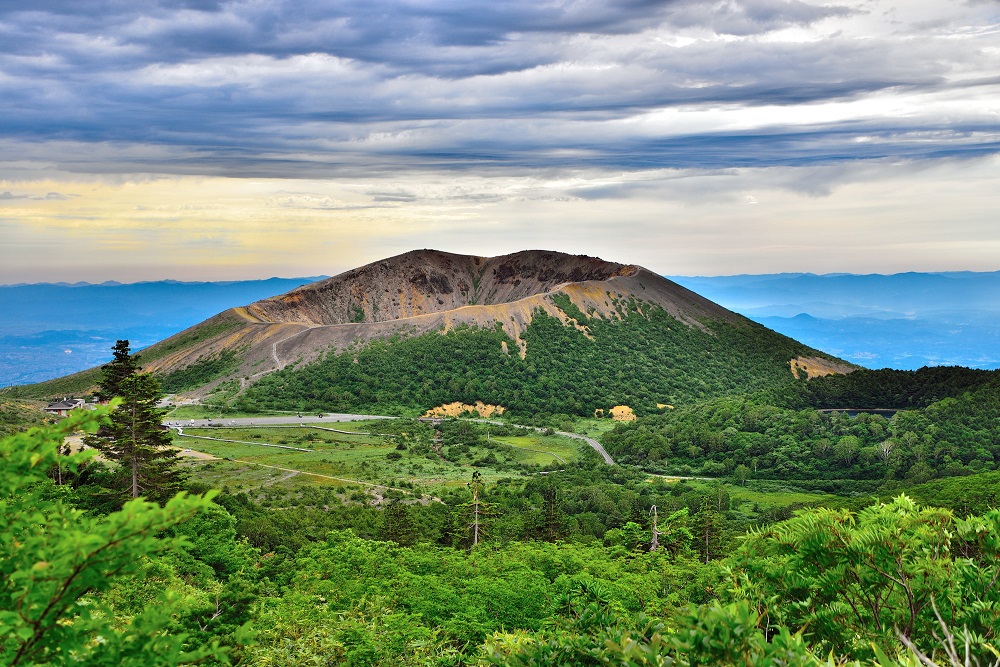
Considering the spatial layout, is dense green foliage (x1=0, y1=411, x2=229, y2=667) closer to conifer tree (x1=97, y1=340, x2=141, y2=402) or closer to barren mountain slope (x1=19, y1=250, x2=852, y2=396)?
conifer tree (x1=97, y1=340, x2=141, y2=402)

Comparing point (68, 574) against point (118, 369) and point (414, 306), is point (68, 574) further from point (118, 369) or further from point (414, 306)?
point (414, 306)

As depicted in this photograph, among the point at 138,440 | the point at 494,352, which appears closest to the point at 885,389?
the point at 494,352

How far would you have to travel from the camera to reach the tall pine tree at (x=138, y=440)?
3272 cm

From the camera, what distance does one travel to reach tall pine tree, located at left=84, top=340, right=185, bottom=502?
32.7m

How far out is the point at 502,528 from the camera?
47281 mm

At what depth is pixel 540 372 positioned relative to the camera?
117938mm

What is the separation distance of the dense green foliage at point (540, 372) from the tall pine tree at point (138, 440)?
7174cm

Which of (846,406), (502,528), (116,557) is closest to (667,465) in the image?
(846,406)

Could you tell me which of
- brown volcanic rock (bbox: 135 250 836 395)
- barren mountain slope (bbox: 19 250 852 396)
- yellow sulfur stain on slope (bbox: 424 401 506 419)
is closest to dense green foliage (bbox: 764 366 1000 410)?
barren mountain slope (bbox: 19 250 852 396)

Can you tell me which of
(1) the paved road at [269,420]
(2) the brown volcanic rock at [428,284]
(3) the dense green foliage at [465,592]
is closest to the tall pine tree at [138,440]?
(3) the dense green foliage at [465,592]

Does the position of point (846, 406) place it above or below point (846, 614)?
below

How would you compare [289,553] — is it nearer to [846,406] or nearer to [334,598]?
[334,598]

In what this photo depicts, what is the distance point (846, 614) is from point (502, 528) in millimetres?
37240

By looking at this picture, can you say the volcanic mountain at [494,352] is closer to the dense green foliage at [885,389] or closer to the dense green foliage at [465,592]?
the dense green foliage at [885,389]
